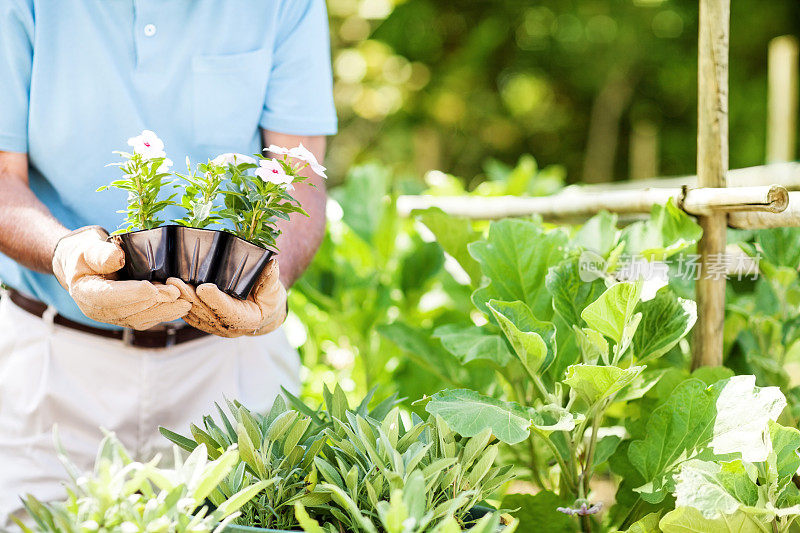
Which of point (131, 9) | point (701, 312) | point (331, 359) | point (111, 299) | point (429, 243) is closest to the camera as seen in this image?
point (111, 299)

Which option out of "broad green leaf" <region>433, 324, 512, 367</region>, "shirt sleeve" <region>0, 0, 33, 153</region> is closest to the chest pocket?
"shirt sleeve" <region>0, 0, 33, 153</region>

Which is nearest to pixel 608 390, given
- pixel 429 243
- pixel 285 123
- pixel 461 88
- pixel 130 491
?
pixel 130 491

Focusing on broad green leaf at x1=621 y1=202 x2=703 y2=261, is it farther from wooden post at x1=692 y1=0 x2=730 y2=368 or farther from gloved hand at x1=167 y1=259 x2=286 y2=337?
gloved hand at x1=167 y1=259 x2=286 y2=337

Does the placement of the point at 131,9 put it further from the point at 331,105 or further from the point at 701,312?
the point at 701,312

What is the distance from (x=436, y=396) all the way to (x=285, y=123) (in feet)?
1.99

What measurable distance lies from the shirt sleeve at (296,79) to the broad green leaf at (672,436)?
0.76m

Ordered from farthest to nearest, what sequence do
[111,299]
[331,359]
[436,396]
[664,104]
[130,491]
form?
[664,104] < [331,359] < [436,396] < [111,299] < [130,491]

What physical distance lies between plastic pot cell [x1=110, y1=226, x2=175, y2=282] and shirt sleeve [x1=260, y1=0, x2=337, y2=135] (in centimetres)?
49

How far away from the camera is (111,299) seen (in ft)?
2.81

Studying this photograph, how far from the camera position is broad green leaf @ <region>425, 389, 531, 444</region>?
896mm

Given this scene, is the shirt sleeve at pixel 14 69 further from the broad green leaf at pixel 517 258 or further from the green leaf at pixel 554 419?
the green leaf at pixel 554 419

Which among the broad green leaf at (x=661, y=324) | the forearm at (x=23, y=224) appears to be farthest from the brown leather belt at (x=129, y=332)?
the broad green leaf at (x=661, y=324)

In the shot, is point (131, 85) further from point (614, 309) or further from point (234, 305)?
point (614, 309)

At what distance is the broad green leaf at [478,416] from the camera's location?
2.94ft
